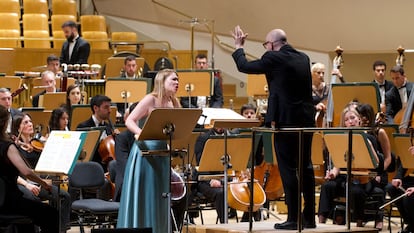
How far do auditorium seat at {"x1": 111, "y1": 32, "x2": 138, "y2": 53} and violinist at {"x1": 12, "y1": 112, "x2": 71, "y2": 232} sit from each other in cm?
635

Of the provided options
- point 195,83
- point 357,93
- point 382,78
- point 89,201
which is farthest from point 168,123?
point 382,78

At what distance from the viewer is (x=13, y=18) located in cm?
1558

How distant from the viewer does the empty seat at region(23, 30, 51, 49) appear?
1493 centimetres

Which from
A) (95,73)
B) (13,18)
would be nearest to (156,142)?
(95,73)

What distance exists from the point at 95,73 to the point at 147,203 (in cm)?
513

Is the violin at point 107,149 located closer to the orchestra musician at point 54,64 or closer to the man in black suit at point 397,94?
the orchestra musician at point 54,64

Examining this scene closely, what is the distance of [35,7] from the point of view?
52.9ft

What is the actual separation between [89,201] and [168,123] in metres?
1.60

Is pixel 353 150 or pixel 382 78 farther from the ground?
pixel 382 78

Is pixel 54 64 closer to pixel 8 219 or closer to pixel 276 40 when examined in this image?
pixel 8 219

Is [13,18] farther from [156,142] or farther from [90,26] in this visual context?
[156,142]

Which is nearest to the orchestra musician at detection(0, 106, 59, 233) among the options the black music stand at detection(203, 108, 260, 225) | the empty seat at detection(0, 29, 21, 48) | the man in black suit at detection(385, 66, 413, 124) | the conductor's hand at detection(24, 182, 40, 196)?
the conductor's hand at detection(24, 182, 40, 196)

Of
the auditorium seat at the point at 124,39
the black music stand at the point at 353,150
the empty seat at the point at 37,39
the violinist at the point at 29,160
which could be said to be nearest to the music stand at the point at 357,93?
the black music stand at the point at 353,150

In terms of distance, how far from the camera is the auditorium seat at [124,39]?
15.1m
